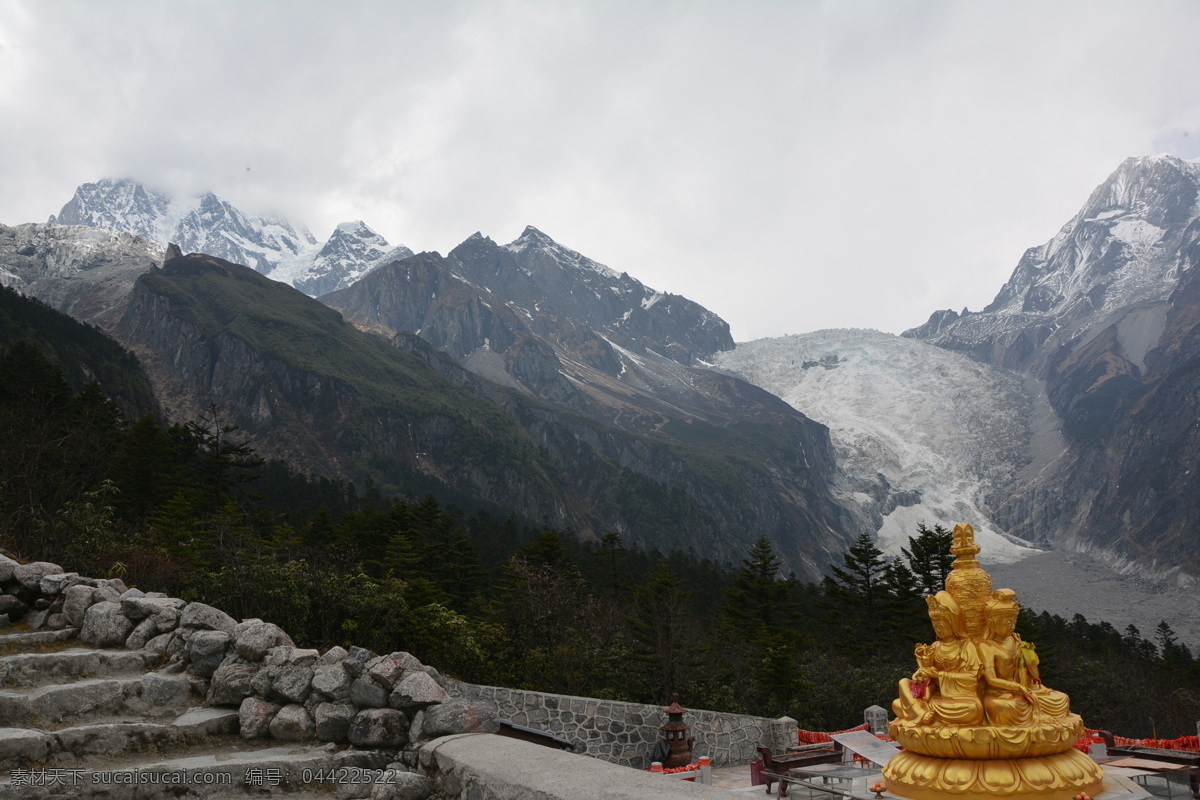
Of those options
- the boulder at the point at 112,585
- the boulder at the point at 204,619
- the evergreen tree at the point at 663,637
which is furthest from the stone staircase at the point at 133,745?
the evergreen tree at the point at 663,637

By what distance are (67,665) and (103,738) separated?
1.48 m

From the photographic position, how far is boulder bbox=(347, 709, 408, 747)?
252 inches

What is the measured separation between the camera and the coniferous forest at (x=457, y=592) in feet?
48.3

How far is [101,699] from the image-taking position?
6.80m

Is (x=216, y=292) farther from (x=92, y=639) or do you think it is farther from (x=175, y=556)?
(x=92, y=639)

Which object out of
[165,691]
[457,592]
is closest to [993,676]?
[165,691]

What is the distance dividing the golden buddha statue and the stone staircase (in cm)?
501

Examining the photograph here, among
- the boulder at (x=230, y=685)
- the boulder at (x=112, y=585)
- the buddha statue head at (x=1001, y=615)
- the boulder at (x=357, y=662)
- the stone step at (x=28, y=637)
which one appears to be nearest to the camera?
the boulder at (x=357, y=662)

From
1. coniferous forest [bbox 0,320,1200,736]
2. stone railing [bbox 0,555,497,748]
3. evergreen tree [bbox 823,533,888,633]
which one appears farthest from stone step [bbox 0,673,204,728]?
evergreen tree [bbox 823,533,888,633]

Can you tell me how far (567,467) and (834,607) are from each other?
291 ft

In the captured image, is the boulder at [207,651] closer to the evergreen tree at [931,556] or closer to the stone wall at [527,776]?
the stone wall at [527,776]

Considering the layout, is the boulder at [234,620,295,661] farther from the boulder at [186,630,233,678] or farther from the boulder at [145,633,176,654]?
the boulder at [145,633,176,654]

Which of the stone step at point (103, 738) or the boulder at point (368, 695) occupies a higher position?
the boulder at point (368, 695)

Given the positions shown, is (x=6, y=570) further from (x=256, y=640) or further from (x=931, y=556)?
(x=931, y=556)
